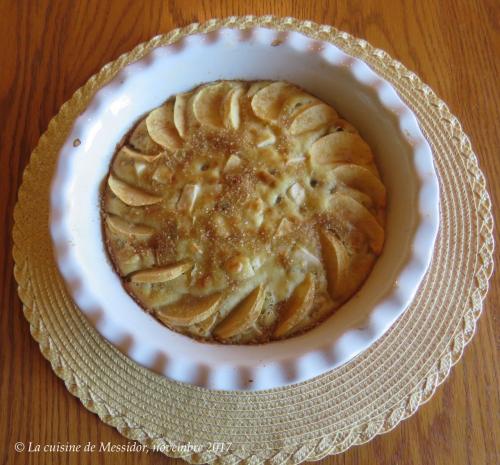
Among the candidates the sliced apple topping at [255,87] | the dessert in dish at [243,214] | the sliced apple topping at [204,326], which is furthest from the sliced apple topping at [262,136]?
the sliced apple topping at [204,326]

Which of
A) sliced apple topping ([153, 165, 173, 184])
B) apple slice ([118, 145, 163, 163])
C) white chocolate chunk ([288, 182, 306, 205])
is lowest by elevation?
white chocolate chunk ([288, 182, 306, 205])

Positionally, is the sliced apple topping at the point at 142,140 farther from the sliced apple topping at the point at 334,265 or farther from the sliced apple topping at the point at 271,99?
the sliced apple topping at the point at 334,265

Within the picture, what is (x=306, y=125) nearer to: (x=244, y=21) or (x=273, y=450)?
(x=244, y=21)

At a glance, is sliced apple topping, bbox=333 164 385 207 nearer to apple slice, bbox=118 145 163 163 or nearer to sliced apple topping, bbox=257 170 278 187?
sliced apple topping, bbox=257 170 278 187

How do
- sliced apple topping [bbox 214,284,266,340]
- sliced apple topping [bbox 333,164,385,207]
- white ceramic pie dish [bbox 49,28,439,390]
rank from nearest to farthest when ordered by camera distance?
white ceramic pie dish [bbox 49,28,439,390] → sliced apple topping [bbox 214,284,266,340] → sliced apple topping [bbox 333,164,385,207]

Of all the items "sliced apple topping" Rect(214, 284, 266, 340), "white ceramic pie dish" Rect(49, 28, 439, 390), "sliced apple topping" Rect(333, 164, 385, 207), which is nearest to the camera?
"white ceramic pie dish" Rect(49, 28, 439, 390)

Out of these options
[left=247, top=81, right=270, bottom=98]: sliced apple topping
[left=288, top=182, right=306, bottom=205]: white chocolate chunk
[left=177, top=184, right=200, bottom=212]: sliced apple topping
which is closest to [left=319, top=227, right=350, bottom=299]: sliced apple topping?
[left=288, top=182, right=306, bottom=205]: white chocolate chunk

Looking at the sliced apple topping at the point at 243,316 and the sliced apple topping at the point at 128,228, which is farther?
the sliced apple topping at the point at 128,228

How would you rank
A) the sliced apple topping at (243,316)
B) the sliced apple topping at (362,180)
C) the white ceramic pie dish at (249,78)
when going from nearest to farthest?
1. the white ceramic pie dish at (249,78)
2. the sliced apple topping at (243,316)
3. the sliced apple topping at (362,180)
